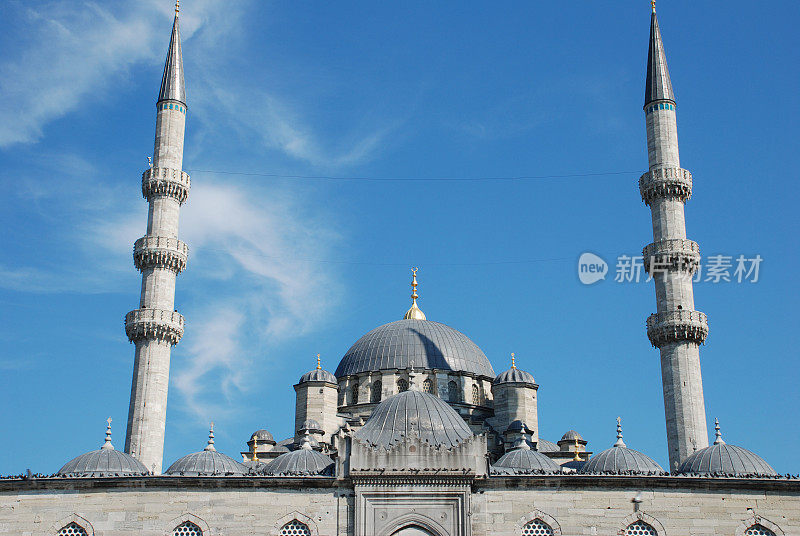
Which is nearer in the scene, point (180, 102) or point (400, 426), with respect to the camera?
point (400, 426)

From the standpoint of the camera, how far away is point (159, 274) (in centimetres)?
3334

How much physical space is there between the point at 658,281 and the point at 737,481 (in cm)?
1292

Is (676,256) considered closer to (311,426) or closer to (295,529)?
(311,426)

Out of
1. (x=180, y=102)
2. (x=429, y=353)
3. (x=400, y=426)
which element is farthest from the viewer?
(x=429, y=353)

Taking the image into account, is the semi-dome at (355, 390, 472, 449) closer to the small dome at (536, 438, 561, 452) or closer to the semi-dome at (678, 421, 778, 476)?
the semi-dome at (678, 421, 778, 476)

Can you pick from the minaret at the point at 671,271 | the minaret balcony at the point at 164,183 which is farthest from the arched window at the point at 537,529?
the minaret balcony at the point at 164,183

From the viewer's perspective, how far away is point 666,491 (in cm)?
2139

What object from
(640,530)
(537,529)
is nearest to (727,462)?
(640,530)

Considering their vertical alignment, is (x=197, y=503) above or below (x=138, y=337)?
below

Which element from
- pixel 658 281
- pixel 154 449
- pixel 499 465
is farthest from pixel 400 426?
pixel 658 281

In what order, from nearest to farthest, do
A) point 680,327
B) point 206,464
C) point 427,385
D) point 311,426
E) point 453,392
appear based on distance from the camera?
point 206,464 < point 680,327 < point 311,426 < point 427,385 < point 453,392

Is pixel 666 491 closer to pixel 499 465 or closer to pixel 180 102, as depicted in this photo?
pixel 499 465

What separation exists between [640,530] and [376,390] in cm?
Answer: 1814

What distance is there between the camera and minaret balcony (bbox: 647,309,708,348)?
32.0 meters
